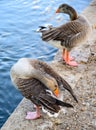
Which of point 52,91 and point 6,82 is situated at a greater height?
point 52,91

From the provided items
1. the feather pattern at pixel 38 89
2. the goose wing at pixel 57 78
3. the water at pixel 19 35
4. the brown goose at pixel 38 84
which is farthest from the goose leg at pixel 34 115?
the water at pixel 19 35

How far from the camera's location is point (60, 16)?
920 cm

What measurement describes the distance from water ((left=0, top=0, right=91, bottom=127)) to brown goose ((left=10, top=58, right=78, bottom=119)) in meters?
1.11

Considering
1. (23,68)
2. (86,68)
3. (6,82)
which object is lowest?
(6,82)

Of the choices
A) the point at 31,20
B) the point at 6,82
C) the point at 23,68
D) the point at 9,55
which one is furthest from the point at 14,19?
the point at 23,68

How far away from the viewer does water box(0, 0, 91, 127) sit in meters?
5.84

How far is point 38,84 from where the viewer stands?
424cm

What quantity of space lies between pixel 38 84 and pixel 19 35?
3.88 meters

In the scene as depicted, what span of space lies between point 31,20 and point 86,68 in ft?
11.1

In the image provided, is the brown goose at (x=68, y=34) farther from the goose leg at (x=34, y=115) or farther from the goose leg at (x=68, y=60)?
the goose leg at (x=34, y=115)

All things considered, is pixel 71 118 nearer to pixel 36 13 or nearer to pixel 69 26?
pixel 69 26

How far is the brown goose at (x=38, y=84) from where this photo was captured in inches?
158

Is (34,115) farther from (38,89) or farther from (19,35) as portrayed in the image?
(19,35)

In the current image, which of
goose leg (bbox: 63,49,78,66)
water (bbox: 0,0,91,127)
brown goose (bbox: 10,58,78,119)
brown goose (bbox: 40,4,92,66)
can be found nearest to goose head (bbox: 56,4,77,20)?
brown goose (bbox: 40,4,92,66)
